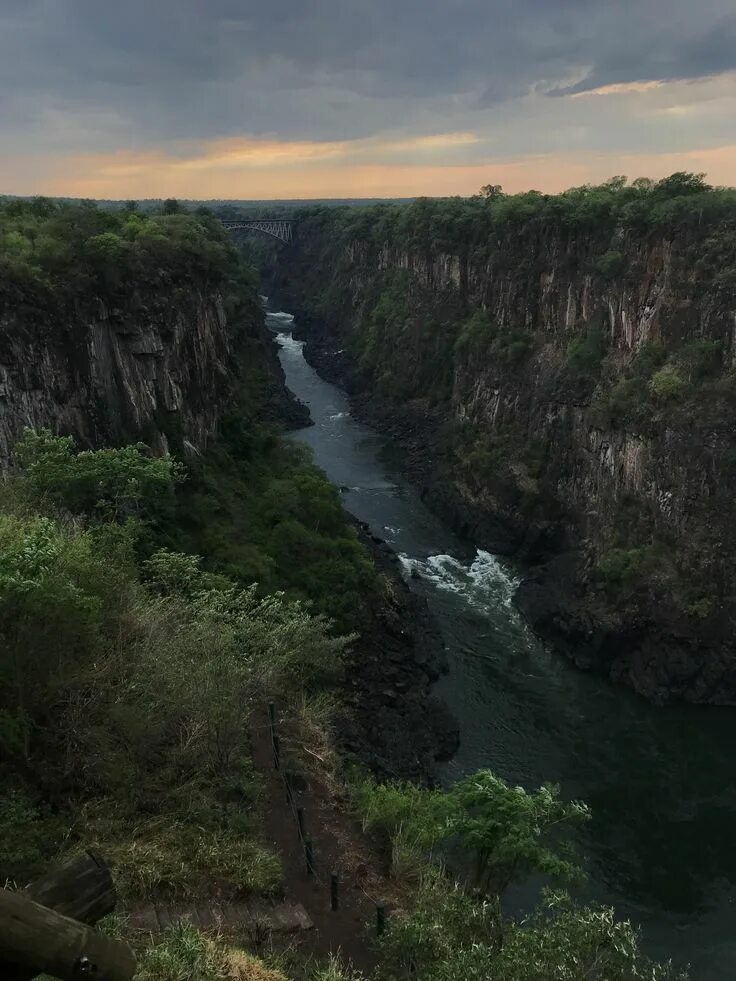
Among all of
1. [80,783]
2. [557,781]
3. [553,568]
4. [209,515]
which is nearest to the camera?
[80,783]

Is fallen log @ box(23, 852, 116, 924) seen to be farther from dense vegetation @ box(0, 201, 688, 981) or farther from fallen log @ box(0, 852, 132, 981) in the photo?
dense vegetation @ box(0, 201, 688, 981)

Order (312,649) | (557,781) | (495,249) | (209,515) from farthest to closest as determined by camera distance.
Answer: (495,249), (209,515), (557,781), (312,649)

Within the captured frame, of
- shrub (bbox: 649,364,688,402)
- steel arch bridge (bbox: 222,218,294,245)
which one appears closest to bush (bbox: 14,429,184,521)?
shrub (bbox: 649,364,688,402)

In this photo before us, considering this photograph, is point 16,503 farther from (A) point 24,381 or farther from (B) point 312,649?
(A) point 24,381

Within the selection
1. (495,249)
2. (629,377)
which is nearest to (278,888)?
(629,377)

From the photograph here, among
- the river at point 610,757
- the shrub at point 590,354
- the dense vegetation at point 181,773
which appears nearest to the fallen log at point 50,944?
the dense vegetation at point 181,773

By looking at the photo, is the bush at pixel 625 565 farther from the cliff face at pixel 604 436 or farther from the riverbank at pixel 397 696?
the riverbank at pixel 397 696

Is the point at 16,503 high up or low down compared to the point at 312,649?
up
